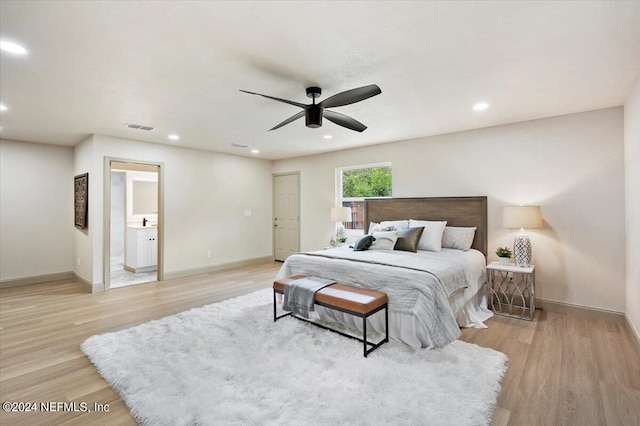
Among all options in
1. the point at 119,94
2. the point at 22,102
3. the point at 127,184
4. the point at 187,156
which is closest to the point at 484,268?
the point at 119,94

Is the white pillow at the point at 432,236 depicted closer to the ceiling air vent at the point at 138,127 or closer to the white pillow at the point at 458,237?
the white pillow at the point at 458,237

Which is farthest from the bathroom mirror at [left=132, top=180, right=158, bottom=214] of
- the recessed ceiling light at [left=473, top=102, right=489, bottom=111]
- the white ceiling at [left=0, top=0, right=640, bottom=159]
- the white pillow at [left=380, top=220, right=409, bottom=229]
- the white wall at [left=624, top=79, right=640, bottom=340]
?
the white wall at [left=624, top=79, right=640, bottom=340]

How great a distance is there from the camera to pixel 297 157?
6820 mm

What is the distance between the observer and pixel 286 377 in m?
2.27

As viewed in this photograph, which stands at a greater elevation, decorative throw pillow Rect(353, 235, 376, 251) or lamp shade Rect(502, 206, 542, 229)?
lamp shade Rect(502, 206, 542, 229)

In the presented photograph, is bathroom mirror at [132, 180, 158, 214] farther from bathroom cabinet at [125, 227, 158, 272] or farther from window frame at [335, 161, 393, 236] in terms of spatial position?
window frame at [335, 161, 393, 236]

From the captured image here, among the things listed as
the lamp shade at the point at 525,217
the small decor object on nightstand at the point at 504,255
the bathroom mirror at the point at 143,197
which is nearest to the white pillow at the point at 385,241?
the small decor object on nightstand at the point at 504,255

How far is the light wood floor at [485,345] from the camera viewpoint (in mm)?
1937

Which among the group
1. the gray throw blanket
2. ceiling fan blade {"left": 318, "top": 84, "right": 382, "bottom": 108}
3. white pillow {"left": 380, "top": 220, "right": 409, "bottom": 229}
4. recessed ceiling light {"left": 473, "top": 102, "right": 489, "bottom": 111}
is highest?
recessed ceiling light {"left": 473, "top": 102, "right": 489, "bottom": 111}

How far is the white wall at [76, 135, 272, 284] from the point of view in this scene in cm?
477

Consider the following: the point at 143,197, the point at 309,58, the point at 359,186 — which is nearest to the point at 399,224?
the point at 359,186

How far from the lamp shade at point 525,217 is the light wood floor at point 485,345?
1.10m

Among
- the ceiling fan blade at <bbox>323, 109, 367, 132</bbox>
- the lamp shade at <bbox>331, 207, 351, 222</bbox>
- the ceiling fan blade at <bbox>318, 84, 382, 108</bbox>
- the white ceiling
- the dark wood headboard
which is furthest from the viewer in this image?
the lamp shade at <bbox>331, 207, 351, 222</bbox>

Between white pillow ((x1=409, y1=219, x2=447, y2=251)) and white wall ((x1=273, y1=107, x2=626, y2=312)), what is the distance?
0.65m
